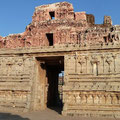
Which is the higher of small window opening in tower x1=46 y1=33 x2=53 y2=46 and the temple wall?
small window opening in tower x1=46 y1=33 x2=53 y2=46

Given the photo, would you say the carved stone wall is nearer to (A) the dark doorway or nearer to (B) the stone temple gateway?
(B) the stone temple gateway

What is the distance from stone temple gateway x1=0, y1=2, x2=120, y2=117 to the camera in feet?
47.2

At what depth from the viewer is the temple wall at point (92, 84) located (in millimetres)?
14039

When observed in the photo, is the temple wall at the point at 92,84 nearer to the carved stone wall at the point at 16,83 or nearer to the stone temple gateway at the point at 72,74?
the stone temple gateway at the point at 72,74

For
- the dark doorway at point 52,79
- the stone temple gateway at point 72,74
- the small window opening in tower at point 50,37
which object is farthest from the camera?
the small window opening in tower at point 50,37

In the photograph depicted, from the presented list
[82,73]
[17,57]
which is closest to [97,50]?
[82,73]

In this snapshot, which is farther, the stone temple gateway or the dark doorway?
the dark doorway

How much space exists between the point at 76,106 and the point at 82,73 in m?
3.09

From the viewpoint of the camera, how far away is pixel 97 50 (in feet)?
52.5

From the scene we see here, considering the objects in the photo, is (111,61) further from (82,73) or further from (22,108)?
(22,108)

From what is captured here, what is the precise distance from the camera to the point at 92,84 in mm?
15086

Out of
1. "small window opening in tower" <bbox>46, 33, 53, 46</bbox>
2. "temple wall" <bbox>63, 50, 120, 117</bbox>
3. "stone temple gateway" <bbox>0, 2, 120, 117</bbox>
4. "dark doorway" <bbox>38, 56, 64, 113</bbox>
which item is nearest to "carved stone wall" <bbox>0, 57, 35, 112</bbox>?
"stone temple gateway" <bbox>0, 2, 120, 117</bbox>

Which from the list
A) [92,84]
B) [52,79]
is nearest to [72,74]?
[92,84]

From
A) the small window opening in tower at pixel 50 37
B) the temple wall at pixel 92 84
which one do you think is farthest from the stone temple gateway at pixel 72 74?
the small window opening in tower at pixel 50 37
